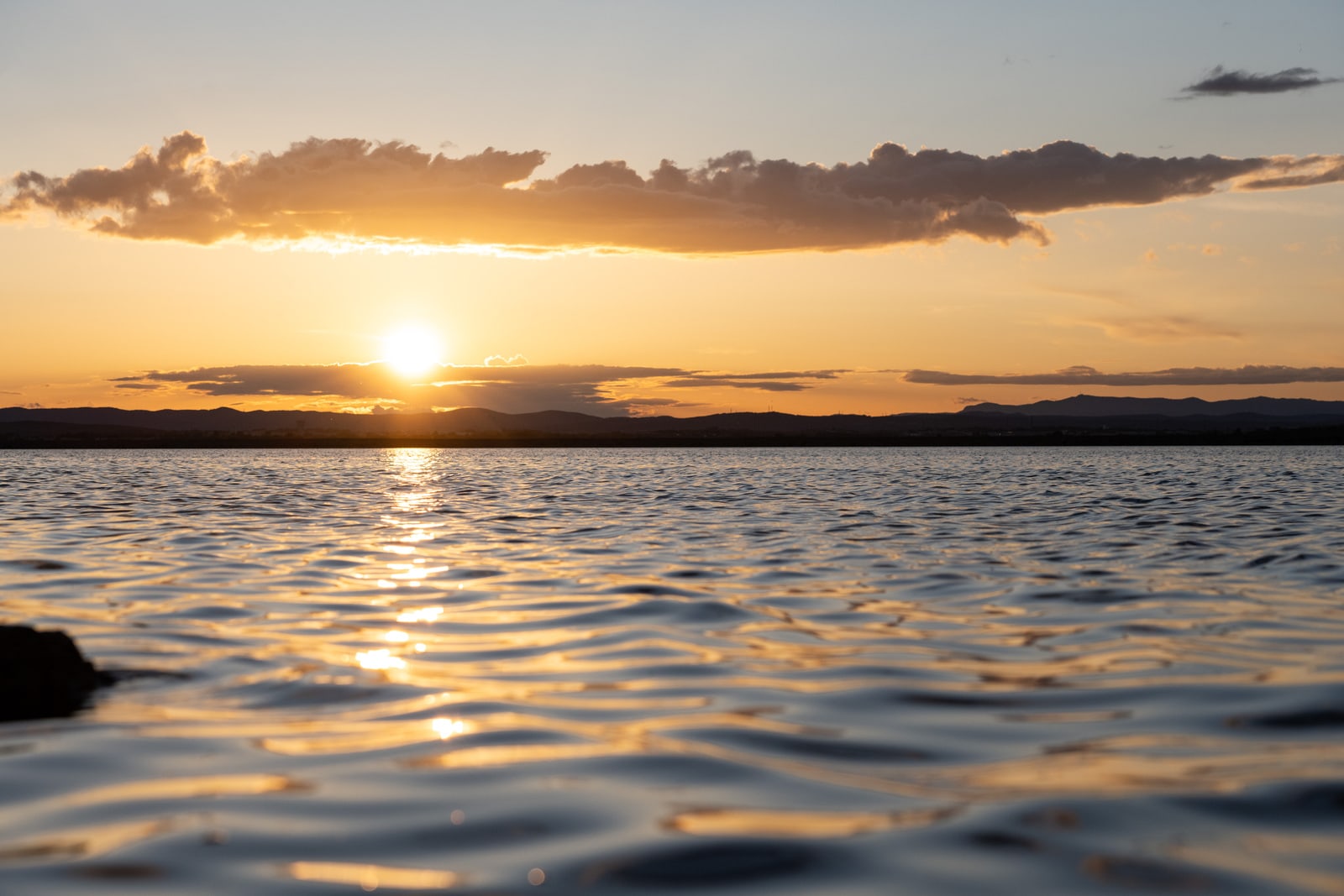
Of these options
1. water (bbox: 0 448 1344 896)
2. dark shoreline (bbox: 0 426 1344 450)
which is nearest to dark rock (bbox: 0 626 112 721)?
water (bbox: 0 448 1344 896)

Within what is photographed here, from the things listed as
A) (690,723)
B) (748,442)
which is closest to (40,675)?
(690,723)

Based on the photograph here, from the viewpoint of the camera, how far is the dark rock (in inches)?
334

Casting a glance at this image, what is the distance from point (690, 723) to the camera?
8156 mm

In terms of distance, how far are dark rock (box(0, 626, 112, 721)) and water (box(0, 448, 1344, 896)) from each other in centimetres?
28

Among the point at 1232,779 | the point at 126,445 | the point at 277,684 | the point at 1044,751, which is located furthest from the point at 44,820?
the point at 126,445

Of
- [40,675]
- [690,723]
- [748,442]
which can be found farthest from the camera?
[748,442]

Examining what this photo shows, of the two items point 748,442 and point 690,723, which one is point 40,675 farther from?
point 748,442

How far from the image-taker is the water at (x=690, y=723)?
5.40 m

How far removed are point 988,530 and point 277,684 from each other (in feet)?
56.1

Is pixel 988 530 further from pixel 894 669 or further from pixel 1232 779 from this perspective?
pixel 1232 779

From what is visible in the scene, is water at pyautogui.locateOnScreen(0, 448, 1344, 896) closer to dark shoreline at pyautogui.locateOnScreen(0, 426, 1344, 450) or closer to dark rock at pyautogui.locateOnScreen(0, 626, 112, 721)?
dark rock at pyautogui.locateOnScreen(0, 626, 112, 721)

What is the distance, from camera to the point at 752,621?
41.3 feet

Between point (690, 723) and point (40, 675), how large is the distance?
4.87 m

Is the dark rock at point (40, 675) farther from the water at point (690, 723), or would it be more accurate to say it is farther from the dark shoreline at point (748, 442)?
the dark shoreline at point (748, 442)
